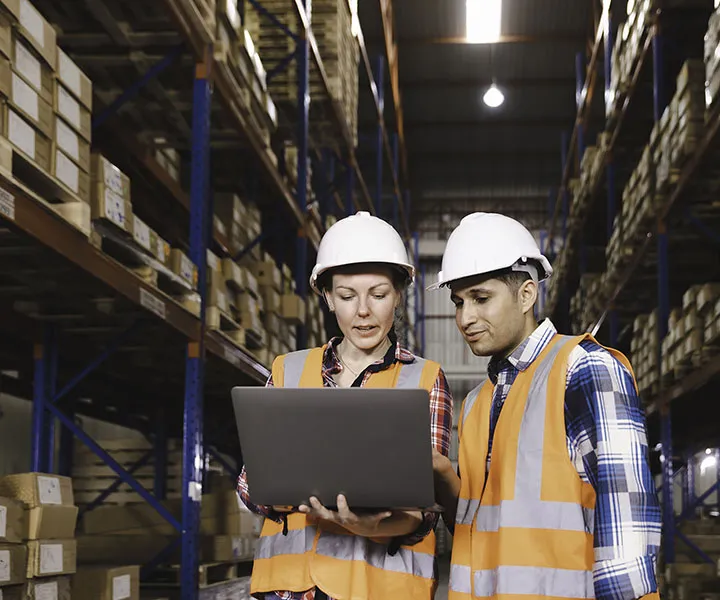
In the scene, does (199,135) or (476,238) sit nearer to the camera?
(476,238)

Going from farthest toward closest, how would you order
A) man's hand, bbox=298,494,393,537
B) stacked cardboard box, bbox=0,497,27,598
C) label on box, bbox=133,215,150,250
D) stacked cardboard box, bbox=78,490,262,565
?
stacked cardboard box, bbox=78,490,262,565, label on box, bbox=133,215,150,250, stacked cardboard box, bbox=0,497,27,598, man's hand, bbox=298,494,393,537

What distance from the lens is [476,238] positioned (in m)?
2.60

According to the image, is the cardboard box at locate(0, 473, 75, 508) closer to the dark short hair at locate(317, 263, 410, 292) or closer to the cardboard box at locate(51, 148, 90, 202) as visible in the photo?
the cardboard box at locate(51, 148, 90, 202)

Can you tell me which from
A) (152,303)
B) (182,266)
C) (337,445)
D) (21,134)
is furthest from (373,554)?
(182,266)

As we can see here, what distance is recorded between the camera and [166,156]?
26.0 ft

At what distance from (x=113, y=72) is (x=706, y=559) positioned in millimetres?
6876

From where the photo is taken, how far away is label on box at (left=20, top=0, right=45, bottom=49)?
12.9 ft

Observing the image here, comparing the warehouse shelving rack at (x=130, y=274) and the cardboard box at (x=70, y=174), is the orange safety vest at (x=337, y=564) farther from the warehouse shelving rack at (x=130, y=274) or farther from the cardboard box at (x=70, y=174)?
the cardboard box at (x=70, y=174)

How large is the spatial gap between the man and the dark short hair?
0.24 metres

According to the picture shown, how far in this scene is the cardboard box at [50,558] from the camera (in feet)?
14.7

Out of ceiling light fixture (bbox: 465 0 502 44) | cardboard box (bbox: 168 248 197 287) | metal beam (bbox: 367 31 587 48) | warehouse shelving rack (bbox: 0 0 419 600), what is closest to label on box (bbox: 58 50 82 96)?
warehouse shelving rack (bbox: 0 0 419 600)

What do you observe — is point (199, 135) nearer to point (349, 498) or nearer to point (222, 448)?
point (349, 498)

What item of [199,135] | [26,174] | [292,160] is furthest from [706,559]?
[26,174]

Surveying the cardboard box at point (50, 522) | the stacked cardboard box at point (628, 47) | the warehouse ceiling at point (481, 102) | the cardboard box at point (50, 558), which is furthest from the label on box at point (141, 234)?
the warehouse ceiling at point (481, 102)
